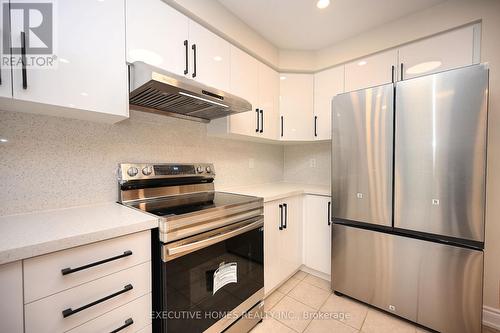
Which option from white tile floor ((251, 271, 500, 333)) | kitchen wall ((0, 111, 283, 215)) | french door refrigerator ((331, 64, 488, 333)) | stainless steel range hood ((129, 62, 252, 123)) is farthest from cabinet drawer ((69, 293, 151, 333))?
french door refrigerator ((331, 64, 488, 333))

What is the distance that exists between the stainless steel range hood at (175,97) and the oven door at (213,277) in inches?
31.9

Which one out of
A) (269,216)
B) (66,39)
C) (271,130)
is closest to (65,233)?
(66,39)

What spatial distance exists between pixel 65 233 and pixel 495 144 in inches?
103

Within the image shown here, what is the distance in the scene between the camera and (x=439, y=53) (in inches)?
64.7

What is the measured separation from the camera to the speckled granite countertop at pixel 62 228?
0.70 m

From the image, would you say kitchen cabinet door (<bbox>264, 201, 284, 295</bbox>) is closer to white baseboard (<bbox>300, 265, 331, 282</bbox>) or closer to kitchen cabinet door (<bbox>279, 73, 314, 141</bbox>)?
white baseboard (<bbox>300, 265, 331, 282</bbox>)

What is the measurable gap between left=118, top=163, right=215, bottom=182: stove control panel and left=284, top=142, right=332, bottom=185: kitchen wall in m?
1.33

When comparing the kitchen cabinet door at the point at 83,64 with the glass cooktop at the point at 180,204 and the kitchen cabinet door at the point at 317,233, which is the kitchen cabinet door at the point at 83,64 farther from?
the kitchen cabinet door at the point at 317,233

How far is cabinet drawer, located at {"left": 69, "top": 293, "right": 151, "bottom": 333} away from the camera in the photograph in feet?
2.73

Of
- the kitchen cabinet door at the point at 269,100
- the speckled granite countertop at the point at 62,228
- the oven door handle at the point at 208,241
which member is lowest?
the oven door handle at the point at 208,241

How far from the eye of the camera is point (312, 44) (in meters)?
2.21

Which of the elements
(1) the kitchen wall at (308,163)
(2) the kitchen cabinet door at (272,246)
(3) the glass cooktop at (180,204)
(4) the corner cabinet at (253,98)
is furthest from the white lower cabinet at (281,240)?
(4) the corner cabinet at (253,98)

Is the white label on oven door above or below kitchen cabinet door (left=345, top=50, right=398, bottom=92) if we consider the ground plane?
below

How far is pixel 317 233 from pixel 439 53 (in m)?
1.83
